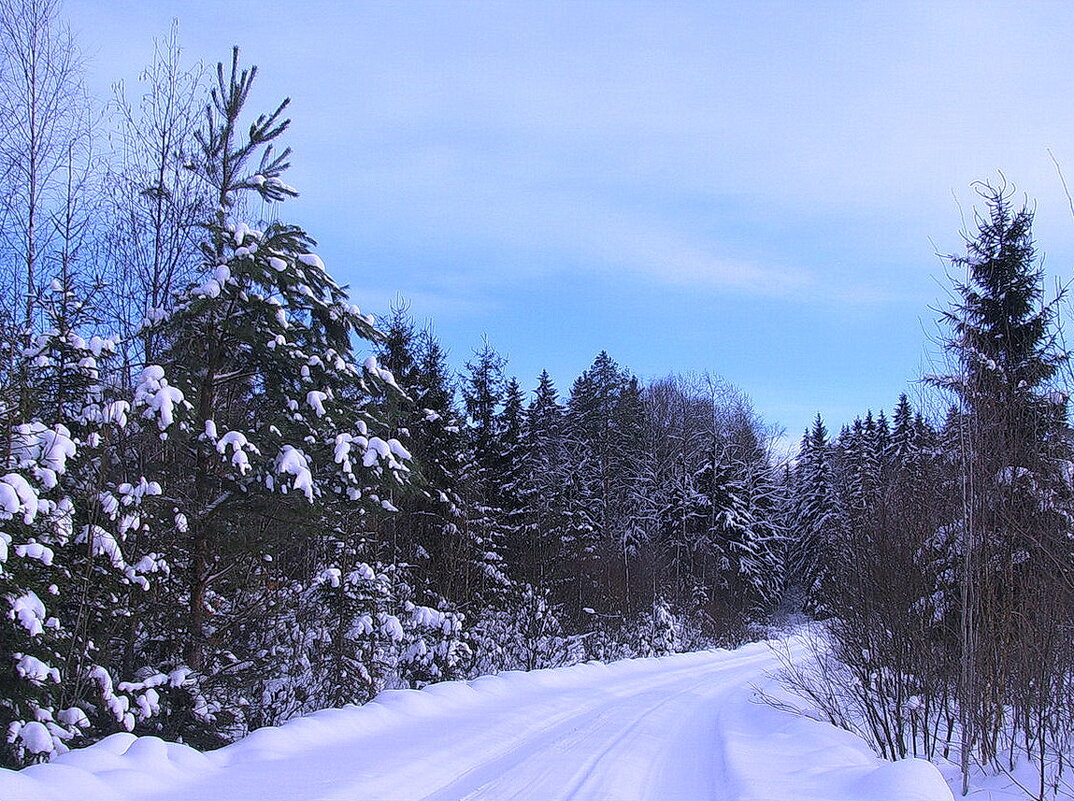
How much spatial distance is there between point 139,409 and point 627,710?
8.47 meters

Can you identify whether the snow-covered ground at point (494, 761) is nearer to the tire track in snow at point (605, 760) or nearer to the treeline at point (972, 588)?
the tire track in snow at point (605, 760)

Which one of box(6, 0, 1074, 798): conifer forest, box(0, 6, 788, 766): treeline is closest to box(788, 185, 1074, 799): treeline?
box(6, 0, 1074, 798): conifer forest

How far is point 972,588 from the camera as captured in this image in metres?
8.12

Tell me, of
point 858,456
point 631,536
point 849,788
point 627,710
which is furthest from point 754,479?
point 849,788

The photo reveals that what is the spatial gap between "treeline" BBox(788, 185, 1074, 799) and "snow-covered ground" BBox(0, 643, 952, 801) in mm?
1042

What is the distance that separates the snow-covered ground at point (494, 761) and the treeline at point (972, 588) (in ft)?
3.42

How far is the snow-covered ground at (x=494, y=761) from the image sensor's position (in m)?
5.84

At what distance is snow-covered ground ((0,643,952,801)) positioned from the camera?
584 centimetres

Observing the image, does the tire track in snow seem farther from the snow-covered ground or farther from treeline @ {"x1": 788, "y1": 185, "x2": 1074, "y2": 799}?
treeline @ {"x1": 788, "y1": 185, "x2": 1074, "y2": 799}

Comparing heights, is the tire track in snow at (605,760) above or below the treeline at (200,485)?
below

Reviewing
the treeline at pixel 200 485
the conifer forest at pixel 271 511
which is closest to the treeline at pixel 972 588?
the conifer forest at pixel 271 511

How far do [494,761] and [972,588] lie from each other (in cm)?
521

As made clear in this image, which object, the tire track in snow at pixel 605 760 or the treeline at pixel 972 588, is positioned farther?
the treeline at pixel 972 588

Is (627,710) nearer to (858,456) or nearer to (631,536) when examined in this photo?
(631,536)
